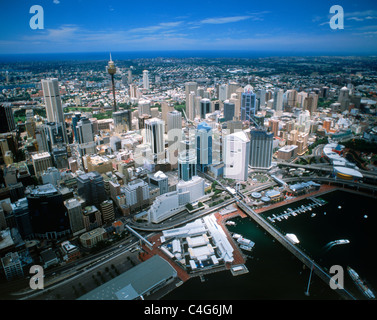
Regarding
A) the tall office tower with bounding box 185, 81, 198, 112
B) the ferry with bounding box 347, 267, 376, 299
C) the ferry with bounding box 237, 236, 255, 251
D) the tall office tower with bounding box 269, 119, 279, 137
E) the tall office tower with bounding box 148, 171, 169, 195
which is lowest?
the ferry with bounding box 237, 236, 255, 251

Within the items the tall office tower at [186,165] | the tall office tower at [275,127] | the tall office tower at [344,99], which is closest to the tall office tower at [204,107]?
the tall office tower at [275,127]

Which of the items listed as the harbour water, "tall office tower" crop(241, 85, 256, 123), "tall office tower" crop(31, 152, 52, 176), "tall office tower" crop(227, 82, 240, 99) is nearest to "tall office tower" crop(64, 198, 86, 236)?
the harbour water

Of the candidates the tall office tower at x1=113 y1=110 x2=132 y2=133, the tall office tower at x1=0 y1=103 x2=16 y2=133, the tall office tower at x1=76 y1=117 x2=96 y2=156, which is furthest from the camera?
the tall office tower at x1=113 y1=110 x2=132 y2=133

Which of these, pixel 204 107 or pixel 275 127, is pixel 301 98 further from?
pixel 204 107

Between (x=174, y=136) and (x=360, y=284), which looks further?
(x=174, y=136)

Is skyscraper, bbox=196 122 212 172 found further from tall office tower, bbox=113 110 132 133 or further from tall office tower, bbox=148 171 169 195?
tall office tower, bbox=113 110 132 133

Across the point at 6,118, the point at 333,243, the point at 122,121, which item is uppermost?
the point at 6,118

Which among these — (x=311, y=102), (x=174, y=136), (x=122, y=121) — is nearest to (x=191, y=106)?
(x=122, y=121)
